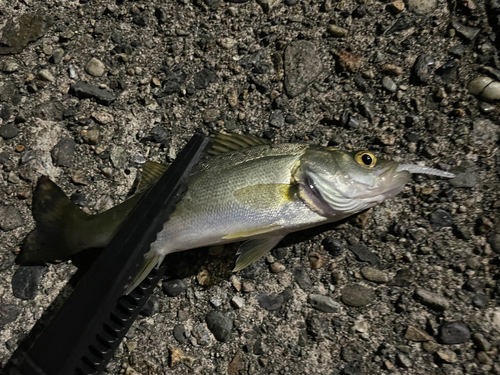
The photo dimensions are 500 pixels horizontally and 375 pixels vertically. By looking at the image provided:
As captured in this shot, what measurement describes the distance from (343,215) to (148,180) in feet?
5.08

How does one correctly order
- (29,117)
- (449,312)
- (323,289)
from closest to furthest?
(449,312), (323,289), (29,117)

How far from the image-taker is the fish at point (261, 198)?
8.04 ft

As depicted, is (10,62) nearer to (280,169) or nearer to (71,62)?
(71,62)

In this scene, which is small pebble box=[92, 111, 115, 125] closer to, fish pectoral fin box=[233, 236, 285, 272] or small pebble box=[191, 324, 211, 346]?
fish pectoral fin box=[233, 236, 285, 272]

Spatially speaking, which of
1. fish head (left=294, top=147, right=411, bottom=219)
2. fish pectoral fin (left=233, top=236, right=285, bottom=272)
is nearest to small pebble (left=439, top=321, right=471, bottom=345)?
fish head (left=294, top=147, right=411, bottom=219)

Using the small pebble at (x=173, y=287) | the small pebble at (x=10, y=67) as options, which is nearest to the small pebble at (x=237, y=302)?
the small pebble at (x=173, y=287)

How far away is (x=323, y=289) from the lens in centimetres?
269

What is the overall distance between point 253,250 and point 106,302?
1.03 m

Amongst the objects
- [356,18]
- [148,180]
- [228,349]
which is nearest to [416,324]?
[228,349]

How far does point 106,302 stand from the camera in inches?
88.2

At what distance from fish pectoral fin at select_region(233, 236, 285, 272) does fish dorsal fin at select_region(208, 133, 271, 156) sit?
74 cm

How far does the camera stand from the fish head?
2504 mm

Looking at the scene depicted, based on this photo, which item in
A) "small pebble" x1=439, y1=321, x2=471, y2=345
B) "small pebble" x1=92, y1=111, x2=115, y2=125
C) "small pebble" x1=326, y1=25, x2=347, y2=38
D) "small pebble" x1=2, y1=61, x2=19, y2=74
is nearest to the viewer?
"small pebble" x1=439, y1=321, x2=471, y2=345

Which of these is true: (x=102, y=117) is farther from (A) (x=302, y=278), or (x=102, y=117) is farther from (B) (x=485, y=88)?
(B) (x=485, y=88)
